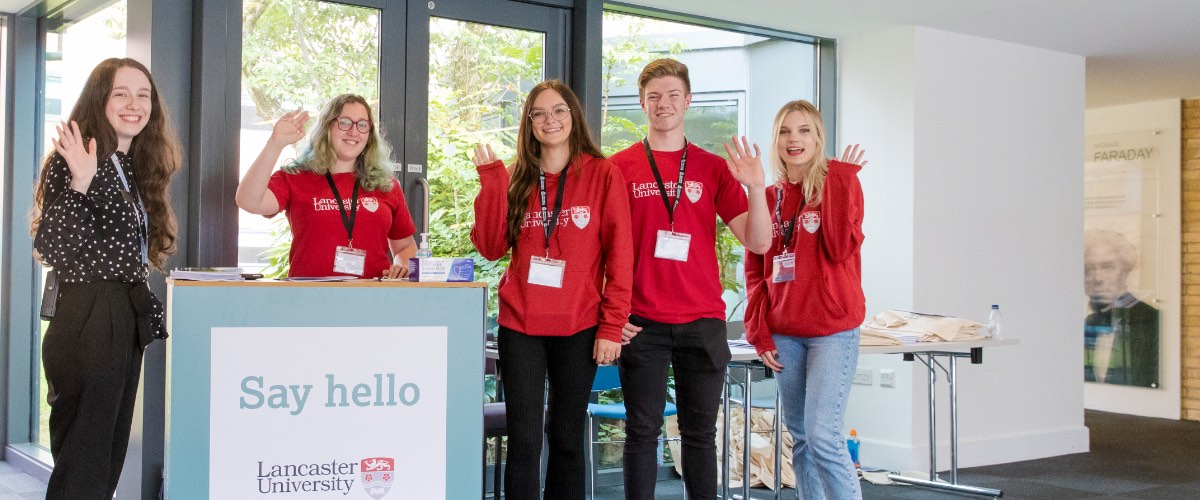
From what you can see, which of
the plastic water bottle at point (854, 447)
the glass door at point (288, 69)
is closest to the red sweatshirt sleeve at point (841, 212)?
the glass door at point (288, 69)

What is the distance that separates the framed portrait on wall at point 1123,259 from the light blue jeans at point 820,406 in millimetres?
6514

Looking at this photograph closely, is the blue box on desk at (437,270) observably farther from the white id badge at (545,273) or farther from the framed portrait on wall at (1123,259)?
the framed portrait on wall at (1123,259)

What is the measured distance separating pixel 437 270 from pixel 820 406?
1246mm

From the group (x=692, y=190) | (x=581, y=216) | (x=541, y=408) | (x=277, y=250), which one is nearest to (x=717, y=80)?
(x=277, y=250)

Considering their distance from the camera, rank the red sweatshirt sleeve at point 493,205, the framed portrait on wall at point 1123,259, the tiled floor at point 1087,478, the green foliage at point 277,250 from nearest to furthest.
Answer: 1. the red sweatshirt sleeve at point 493,205
2. the green foliage at point 277,250
3. the tiled floor at point 1087,478
4. the framed portrait on wall at point 1123,259

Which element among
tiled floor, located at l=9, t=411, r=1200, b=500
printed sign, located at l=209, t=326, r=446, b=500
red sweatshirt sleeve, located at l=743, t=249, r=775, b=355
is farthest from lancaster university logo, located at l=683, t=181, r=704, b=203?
tiled floor, located at l=9, t=411, r=1200, b=500

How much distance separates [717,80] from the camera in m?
5.73

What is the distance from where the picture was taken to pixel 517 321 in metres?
2.88

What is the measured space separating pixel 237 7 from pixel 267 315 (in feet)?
6.05

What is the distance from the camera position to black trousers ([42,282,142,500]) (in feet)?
8.71

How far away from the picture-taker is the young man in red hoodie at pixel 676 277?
119 inches

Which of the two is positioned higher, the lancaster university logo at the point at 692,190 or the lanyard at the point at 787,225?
the lancaster university logo at the point at 692,190

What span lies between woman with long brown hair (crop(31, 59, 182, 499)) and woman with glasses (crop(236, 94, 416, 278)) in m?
0.57

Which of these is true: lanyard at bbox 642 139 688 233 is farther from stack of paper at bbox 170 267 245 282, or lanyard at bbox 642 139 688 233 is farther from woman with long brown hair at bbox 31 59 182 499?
woman with long brown hair at bbox 31 59 182 499
